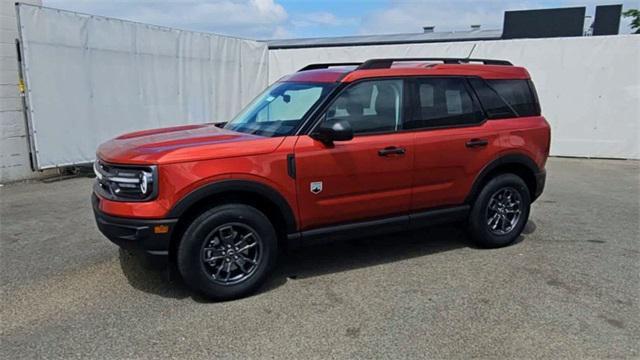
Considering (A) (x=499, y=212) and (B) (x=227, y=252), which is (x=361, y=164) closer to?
(B) (x=227, y=252)

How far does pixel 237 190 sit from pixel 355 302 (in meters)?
1.27

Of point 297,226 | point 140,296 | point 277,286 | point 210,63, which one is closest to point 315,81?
point 297,226

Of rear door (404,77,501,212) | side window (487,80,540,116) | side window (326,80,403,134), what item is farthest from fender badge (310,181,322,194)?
side window (487,80,540,116)

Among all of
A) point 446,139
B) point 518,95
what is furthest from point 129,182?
point 518,95

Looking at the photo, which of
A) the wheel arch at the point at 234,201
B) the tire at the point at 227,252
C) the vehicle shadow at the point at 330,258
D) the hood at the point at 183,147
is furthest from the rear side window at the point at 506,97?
the tire at the point at 227,252

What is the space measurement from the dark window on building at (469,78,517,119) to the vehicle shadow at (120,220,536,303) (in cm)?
133

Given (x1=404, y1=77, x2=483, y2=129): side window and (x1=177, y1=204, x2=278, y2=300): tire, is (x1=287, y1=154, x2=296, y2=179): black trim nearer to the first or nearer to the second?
(x1=177, y1=204, x2=278, y2=300): tire

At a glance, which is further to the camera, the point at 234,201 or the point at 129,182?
the point at 234,201

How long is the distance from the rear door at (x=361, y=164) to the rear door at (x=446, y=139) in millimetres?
142

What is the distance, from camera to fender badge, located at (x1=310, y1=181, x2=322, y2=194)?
3914 mm

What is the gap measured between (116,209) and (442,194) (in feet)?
9.51

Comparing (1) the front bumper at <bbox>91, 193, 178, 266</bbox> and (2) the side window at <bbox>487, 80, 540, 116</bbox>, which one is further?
(2) the side window at <bbox>487, 80, 540, 116</bbox>

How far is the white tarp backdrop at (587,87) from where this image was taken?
10625 mm

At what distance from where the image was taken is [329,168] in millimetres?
→ 3936
